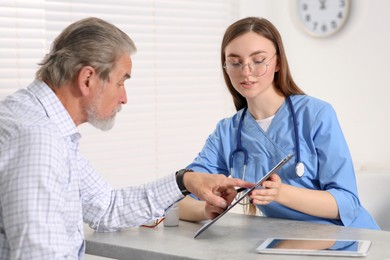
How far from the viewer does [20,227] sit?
4.84 feet

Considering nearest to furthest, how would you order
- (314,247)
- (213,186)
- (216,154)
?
(314,247), (213,186), (216,154)

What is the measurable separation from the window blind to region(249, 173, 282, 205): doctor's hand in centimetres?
187

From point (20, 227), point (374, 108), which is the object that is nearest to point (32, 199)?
point (20, 227)

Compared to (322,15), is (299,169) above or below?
below

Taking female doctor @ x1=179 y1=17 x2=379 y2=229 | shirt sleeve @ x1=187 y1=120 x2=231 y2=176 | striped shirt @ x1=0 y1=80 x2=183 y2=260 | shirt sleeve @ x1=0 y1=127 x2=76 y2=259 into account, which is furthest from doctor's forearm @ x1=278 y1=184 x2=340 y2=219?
shirt sleeve @ x1=0 y1=127 x2=76 y2=259

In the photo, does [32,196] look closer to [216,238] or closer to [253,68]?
[216,238]

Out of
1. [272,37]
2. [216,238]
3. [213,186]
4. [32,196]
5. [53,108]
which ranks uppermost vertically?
[272,37]

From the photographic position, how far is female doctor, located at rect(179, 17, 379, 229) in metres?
2.32

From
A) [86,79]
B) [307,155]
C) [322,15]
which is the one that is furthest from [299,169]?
[322,15]

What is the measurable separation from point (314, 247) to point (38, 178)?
2.54 feet

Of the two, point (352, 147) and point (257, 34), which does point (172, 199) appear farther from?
point (352, 147)

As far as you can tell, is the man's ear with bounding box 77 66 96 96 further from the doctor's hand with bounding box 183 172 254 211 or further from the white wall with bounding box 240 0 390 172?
the white wall with bounding box 240 0 390 172

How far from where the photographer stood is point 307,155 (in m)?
2.40

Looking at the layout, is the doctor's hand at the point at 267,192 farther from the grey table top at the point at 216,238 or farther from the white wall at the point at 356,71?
the white wall at the point at 356,71
